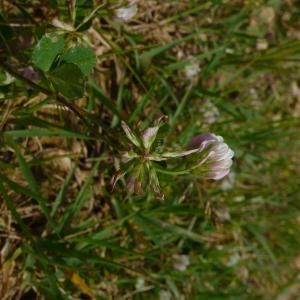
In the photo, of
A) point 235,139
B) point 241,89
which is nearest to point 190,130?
point 235,139

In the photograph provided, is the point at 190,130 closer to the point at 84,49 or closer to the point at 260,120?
the point at 260,120

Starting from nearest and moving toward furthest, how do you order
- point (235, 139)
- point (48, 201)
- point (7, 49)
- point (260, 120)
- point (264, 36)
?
point (7, 49), point (48, 201), point (235, 139), point (260, 120), point (264, 36)

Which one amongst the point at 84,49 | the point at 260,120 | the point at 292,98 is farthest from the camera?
the point at 292,98

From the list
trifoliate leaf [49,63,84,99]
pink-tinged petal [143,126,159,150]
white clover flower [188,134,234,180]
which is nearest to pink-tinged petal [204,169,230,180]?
white clover flower [188,134,234,180]

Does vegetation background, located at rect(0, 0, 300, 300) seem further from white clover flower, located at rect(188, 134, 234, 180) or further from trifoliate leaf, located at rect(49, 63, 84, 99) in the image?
white clover flower, located at rect(188, 134, 234, 180)

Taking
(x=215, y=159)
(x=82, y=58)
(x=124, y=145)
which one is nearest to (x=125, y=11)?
(x=82, y=58)

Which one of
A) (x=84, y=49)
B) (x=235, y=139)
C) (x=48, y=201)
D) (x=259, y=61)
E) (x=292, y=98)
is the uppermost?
(x=84, y=49)

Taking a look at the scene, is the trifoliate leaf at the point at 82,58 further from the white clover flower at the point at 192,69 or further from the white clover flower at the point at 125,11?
the white clover flower at the point at 192,69

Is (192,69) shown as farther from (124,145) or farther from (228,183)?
(124,145)
